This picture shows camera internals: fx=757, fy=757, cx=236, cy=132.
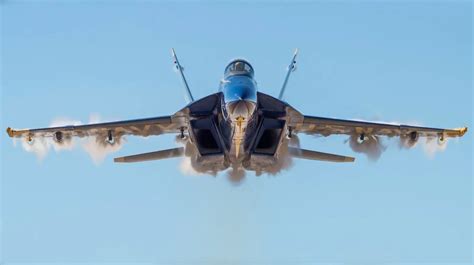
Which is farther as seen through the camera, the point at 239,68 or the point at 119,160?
the point at 119,160

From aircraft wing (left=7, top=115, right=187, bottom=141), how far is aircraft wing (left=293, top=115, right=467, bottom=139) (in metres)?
3.86

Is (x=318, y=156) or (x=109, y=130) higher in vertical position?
(x=109, y=130)

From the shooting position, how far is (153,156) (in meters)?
21.1

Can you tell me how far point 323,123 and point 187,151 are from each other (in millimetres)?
4067

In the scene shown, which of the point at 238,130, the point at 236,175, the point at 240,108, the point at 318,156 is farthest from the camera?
the point at 318,156

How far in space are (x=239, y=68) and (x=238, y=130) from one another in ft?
6.93

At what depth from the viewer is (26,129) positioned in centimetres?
2216

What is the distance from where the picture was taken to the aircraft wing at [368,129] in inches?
866

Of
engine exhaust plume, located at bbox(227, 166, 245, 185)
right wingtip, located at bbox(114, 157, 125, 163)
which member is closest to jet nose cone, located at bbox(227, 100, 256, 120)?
engine exhaust plume, located at bbox(227, 166, 245, 185)

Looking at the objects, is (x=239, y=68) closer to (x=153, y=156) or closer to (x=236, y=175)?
(x=236, y=175)

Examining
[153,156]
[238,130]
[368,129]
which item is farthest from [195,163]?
[368,129]

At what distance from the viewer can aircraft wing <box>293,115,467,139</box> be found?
2198 cm

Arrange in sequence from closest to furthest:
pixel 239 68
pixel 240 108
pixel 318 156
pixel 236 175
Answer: pixel 240 108, pixel 239 68, pixel 236 175, pixel 318 156

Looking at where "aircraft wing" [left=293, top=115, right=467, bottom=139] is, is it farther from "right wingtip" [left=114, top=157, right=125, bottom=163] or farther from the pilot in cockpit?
"right wingtip" [left=114, top=157, right=125, bottom=163]
